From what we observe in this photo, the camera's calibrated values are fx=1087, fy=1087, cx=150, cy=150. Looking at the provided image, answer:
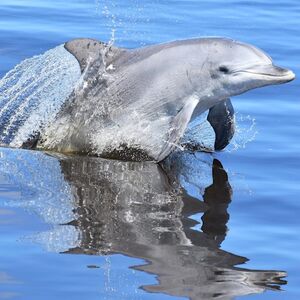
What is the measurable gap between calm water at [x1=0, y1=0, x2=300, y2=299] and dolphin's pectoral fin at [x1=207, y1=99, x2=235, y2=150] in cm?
15

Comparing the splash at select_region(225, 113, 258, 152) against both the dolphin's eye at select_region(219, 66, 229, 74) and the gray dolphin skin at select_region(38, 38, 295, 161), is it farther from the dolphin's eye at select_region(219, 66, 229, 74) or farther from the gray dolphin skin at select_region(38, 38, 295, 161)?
the dolphin's eye at select_region(219, 66, 229, 74)

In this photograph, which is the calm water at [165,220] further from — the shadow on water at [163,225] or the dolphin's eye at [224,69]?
the dolphin's eye at [224,69]

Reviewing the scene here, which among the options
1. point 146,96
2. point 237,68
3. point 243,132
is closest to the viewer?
point 237,68

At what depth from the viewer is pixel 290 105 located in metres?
14.3

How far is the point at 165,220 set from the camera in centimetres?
993

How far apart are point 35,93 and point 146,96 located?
1869 mm

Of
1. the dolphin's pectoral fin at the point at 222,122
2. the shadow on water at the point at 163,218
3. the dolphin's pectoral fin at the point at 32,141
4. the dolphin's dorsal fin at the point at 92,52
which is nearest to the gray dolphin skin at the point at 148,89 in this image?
the dolphin's dorsal fin at the point at 92,52

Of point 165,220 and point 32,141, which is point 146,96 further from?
point 165,220

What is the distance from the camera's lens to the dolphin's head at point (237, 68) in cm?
1214

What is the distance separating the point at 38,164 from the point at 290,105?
4064 mm

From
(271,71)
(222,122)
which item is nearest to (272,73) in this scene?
(271,71)

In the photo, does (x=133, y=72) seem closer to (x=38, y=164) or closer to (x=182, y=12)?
(x=38, y=164)

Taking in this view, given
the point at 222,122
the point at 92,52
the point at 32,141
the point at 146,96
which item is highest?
the point at 92,52

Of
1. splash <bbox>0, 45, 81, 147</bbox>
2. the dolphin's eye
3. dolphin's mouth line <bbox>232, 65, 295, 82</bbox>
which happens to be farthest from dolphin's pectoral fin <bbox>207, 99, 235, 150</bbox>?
splash <bbox>0, 45, 81, 147</bbox>
